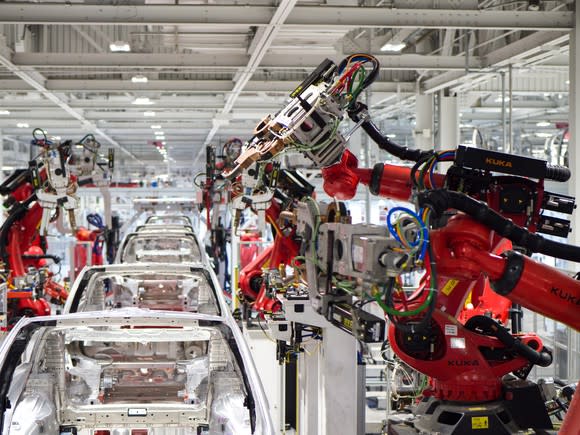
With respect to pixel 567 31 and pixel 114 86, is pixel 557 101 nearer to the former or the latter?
pixel 567 31

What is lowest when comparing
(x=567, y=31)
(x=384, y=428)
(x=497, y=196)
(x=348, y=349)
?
(x=384, y=428)

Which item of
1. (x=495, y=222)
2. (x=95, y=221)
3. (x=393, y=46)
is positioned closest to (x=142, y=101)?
(x=95, y=221)

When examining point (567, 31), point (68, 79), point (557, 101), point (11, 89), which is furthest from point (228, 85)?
point (557, 101)

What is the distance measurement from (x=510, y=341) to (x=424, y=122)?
805 centimetres

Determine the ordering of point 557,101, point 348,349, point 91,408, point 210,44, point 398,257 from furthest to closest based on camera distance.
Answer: point 557,101 < point 210,44 < point 348,349 < point 91,408 < point 398,257

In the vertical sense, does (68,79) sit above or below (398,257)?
above

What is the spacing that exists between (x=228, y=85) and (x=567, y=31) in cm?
575

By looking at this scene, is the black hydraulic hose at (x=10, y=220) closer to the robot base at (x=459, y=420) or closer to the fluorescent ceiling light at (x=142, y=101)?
the fluorescent ceiling light at (x=142, y=101)

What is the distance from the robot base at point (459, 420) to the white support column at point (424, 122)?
784 centimetres

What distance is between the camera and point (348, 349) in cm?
429

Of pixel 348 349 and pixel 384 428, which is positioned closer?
pixel 384 428

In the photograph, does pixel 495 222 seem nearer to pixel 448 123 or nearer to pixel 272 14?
pixel 272 14

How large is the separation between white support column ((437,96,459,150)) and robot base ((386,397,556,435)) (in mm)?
7744

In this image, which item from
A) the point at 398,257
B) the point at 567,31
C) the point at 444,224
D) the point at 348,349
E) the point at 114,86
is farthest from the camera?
the point at 114,86
